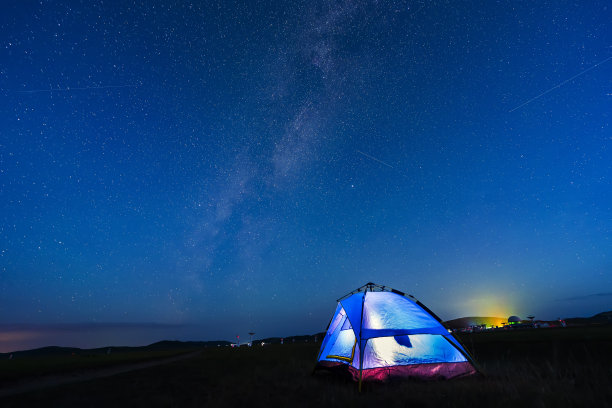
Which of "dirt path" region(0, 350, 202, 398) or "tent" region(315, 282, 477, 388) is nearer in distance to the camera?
"tent" region(315, 282, 477, 388)

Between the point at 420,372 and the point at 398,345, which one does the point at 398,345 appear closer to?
the point at 398,345

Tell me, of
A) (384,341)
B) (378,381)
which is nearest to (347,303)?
(384,341)

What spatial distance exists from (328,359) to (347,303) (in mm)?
2350

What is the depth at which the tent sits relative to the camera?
9.54 meters

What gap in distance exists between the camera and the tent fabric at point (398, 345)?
955 cm

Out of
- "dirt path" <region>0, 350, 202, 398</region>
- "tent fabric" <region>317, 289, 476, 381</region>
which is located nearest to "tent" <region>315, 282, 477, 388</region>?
"tent fabric" <region>317, 289, 476, 381</region>

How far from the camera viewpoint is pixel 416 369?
9680 mm

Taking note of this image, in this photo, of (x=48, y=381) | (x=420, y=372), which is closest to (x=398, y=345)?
(x=420, y=372)

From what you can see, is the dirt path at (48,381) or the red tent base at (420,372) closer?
the red tent base at (420,372)

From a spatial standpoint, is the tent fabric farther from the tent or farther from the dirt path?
the dirt path

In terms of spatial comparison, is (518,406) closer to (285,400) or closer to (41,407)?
(285,400)

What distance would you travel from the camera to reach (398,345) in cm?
1015

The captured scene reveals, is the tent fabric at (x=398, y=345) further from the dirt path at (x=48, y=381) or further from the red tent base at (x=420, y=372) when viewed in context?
the dirt path at (x=48, y=381)

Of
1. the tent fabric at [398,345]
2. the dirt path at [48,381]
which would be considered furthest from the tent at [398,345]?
the dirt path at [48,381]
